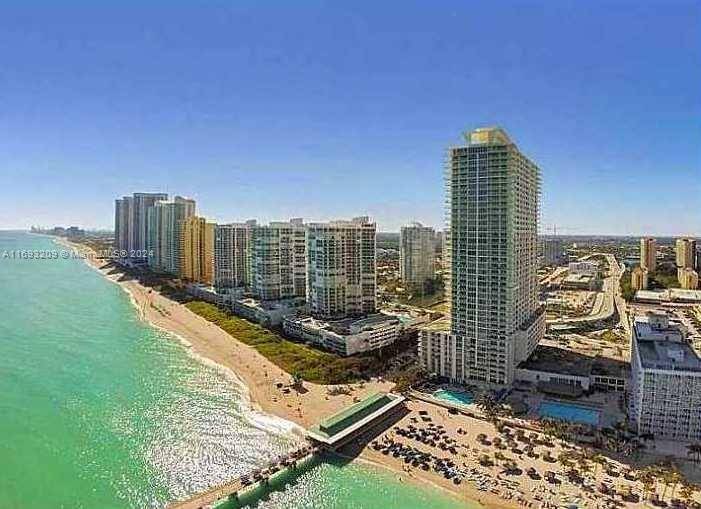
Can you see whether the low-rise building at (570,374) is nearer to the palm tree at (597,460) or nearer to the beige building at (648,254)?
the palm tree at (597,460)

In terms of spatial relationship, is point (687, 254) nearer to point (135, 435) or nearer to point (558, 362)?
point (558, 362)

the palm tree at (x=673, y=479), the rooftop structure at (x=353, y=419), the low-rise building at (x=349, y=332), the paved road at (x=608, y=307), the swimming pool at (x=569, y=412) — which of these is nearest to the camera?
the palm tree at (x=673, y=479)

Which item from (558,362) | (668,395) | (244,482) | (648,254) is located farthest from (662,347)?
(648,254)

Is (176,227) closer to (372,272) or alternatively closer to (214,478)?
(372,272)

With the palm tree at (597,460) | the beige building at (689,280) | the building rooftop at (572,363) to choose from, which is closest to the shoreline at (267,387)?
the palm tree at (597,460)

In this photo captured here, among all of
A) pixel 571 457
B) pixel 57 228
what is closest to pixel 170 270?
pixel 571 457
